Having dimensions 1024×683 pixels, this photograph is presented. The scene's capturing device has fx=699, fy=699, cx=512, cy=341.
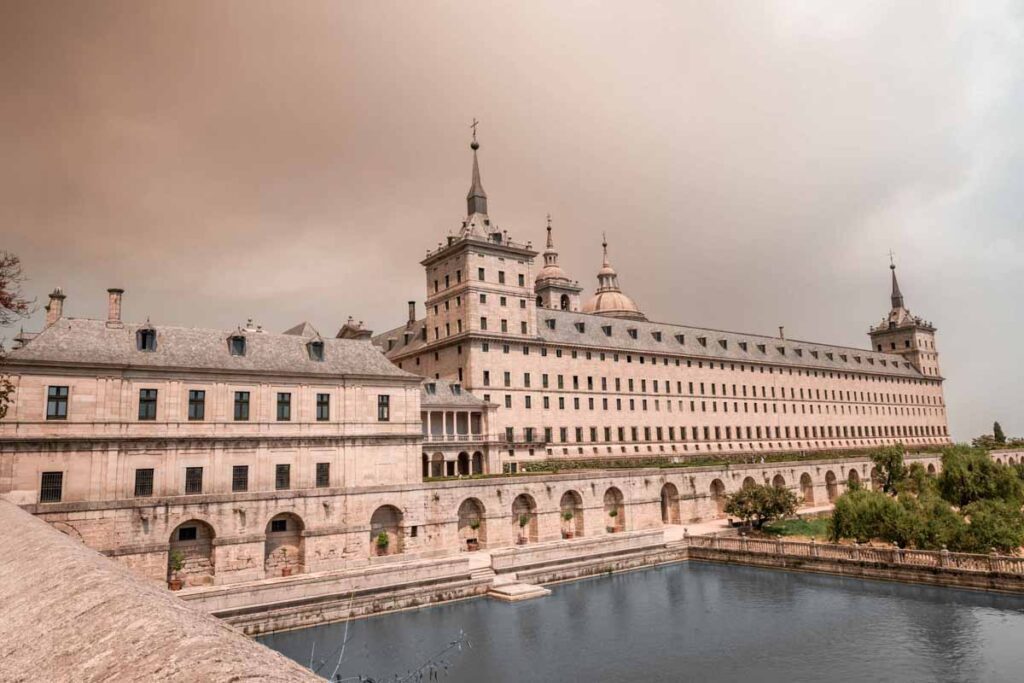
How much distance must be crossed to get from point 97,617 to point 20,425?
33929mm

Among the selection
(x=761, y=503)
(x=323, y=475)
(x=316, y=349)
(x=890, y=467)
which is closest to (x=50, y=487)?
(x=323, y=475)

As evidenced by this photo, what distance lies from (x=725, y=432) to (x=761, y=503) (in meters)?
35.6

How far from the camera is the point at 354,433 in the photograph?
143 ft

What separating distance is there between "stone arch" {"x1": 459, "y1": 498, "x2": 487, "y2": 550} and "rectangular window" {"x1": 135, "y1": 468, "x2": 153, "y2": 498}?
18893 millimetres

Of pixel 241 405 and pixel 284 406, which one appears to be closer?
pixel 241 405

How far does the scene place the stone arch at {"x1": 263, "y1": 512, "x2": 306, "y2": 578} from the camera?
3931cm

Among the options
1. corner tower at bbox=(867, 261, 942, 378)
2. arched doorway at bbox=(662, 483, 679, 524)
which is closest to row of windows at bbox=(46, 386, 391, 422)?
arched doorway at bbox=(662, 483, 679, 524)

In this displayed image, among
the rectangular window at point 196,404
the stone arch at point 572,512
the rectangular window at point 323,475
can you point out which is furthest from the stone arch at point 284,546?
the stone arch at point 572,512

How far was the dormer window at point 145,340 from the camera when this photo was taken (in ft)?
127

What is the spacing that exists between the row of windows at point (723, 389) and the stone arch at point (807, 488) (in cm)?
1686

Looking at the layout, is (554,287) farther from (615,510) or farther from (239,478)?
(239,478)

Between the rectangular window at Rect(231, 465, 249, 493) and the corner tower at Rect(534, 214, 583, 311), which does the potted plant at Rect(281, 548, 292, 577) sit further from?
the corner tower at Rect(534, 214, 583, 311)

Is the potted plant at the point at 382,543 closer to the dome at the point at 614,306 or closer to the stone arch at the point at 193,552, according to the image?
the stone arch at the point at 193,552

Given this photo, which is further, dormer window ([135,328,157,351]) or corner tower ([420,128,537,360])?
corner tower ([420,128,537,360])
